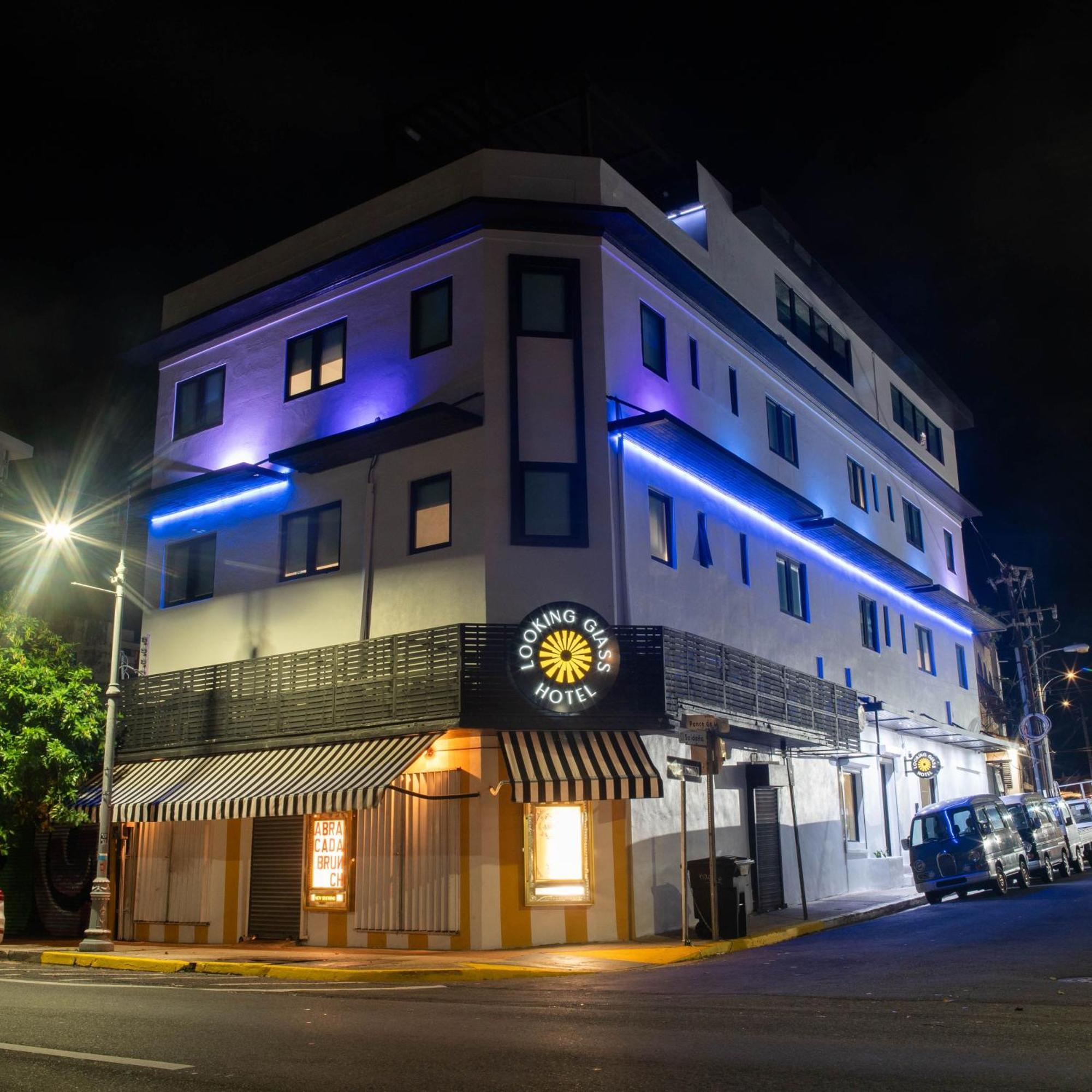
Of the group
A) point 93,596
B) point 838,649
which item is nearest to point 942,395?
point 838,649

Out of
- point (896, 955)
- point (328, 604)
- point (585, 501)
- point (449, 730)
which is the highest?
point (585, 501)

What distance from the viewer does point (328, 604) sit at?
22.4m

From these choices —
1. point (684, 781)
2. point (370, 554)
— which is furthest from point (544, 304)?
point (684, 781)

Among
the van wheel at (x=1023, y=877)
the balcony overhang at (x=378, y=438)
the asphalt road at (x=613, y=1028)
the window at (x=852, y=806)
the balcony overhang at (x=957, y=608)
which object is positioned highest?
the balcony overhang at (x=957, y=608)

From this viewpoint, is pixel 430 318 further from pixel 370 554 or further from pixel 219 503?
pixel 219 503

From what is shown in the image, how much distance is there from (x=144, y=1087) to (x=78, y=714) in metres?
18.5

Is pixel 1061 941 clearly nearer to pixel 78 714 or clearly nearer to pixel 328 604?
pixel 328 604

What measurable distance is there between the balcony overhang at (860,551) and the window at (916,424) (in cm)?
535

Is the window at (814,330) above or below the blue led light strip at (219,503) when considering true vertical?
above

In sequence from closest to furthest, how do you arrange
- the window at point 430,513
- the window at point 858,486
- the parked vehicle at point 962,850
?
1. the window at point 430,513
2. the parked vehicle at point 962,850
3. the window at point 858,486

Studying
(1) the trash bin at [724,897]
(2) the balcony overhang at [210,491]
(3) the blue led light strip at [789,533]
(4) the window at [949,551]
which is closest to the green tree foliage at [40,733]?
(2) the balcony overhang at [210,491]

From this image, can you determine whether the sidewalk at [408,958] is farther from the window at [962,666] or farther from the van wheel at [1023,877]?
the window at [962,666]

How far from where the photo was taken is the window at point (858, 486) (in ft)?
110

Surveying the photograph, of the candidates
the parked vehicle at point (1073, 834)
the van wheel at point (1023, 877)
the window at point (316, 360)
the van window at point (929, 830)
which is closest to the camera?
the window at point (316, 360)
